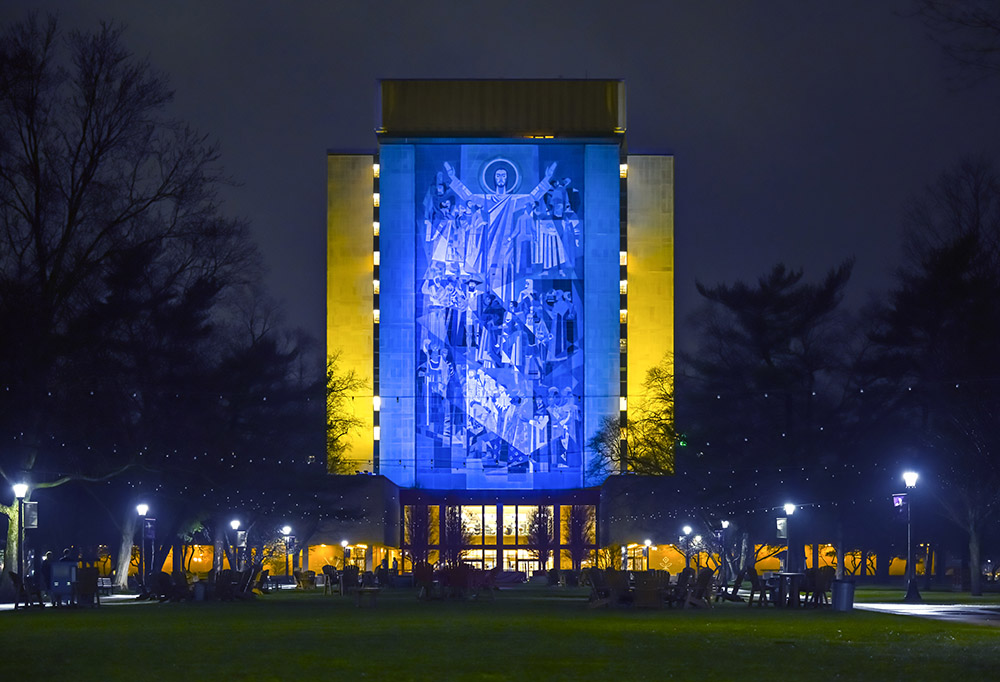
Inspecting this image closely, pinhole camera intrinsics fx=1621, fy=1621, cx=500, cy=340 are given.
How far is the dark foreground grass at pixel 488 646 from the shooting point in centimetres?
1833

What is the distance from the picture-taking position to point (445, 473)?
125 m

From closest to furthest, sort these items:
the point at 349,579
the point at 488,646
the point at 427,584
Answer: the point at 488,646 → the point at 427,584 → the point at 349,579

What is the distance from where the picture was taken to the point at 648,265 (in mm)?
128500

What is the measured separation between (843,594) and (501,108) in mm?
90924

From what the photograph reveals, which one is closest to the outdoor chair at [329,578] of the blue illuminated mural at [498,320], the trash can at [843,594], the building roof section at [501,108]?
the trash can at [843,594]

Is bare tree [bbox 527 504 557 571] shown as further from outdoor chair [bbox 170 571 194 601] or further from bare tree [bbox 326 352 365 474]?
outdoor chair [bbox 170 571 194 601]

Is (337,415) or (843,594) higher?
(337,415)

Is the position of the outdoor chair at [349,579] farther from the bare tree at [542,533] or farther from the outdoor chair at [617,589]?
the bare tree at [542,533]

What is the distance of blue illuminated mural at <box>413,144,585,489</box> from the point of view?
125 meters

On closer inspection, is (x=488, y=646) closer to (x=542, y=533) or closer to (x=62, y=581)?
(x=62, y=581)

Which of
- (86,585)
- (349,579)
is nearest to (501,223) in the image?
(349,579)

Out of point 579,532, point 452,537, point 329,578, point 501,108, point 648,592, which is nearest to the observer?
point 648,592

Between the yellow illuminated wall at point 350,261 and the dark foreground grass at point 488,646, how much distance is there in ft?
299

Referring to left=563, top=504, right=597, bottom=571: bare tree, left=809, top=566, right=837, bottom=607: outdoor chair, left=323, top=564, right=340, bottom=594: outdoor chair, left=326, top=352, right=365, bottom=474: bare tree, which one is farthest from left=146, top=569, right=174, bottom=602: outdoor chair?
left=563, top=504, right=597, bottom=571: bare tree
